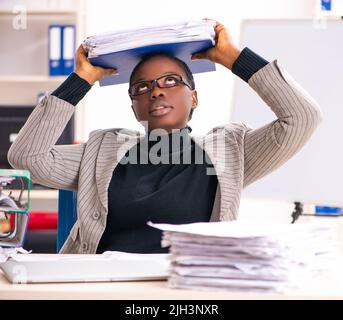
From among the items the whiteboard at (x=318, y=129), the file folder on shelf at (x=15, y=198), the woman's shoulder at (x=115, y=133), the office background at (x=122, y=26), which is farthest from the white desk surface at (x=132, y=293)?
the office background at (x=122, y=26)

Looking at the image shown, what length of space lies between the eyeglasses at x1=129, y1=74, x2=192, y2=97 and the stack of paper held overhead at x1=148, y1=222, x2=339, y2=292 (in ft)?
2.39

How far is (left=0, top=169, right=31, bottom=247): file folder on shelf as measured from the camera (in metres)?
1.15

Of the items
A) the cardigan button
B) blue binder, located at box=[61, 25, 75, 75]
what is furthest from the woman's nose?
blue binder, located at box=[61, 25, 75, 75]

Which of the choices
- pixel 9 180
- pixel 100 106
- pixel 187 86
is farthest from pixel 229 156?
pixel 100 106

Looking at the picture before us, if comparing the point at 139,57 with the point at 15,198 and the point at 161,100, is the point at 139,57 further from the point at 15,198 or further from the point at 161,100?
the point at 15,198

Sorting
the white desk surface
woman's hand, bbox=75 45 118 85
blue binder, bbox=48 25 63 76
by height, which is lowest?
the white desk surface

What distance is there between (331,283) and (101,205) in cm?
72

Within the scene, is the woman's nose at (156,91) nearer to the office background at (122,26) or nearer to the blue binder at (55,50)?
the blue binder at (55,50)

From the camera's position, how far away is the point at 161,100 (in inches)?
64.7

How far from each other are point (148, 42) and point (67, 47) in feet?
7.86

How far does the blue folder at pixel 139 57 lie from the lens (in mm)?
1578

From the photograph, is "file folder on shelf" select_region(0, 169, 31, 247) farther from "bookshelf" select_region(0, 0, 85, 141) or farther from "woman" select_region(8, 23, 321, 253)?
"bookshelf" select_region(0, 0, 85, 141)

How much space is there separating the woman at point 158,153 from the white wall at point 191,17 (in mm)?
2389

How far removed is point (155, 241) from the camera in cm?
156
